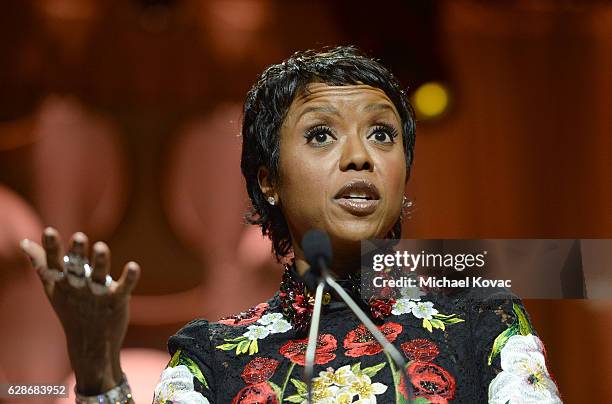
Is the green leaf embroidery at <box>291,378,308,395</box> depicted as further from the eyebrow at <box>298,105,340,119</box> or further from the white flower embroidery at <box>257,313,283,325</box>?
the eyebrow at <box>298,105,340,119</box>

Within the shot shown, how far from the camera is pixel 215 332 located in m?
1.55

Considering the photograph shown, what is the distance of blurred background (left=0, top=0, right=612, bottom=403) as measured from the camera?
2332 millimetres

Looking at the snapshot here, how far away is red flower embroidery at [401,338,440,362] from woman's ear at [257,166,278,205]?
36 cm

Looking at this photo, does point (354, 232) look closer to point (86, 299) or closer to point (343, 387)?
point (343, 387)

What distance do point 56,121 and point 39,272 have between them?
53.4 inches

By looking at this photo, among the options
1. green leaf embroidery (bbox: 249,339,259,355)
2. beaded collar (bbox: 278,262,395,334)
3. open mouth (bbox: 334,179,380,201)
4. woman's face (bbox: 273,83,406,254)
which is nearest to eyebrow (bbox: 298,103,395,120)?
woman's face (bbox: 273,83,406,254)

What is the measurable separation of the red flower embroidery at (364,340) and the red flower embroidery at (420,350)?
0.03m

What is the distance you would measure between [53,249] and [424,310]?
0.64 metres

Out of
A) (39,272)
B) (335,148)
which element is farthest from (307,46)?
(39,272)

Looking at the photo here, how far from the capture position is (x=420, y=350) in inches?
56.1

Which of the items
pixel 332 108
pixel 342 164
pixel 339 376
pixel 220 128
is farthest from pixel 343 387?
pixel 220 128

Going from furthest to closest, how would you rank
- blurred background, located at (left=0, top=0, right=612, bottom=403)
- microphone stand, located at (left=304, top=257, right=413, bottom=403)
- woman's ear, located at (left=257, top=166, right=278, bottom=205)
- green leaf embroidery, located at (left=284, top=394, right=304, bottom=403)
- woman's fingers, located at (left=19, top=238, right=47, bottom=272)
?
blurred background, located at (left=0, top=0, right=612, bottom=403) < woman's ear, located at (left=257, top=166, right=278, bottom=205) < green leaf embroidery, located at (left=284, top=394, right=304, bottom=403) < woman's fingers, located at (left=19, top=238, right=47, bottom=272) < microphone stand, located at (left=304, top=257, right=413, bottom=403)

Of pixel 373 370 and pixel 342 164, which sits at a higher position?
pixel 342 164

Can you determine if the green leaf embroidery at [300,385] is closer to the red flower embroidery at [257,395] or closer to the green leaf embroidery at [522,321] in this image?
the red flower embroidery at [257,395]
